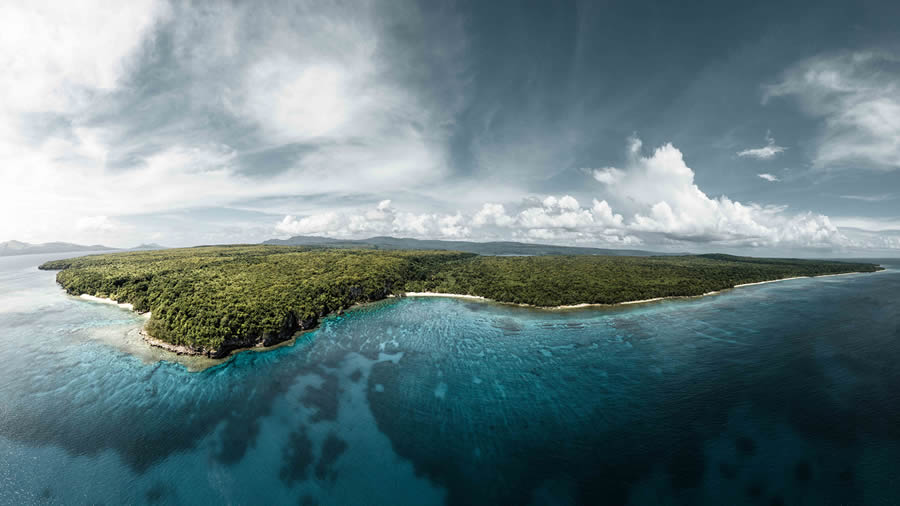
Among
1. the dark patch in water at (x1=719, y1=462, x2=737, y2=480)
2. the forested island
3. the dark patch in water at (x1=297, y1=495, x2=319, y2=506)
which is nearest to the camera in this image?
the dark patch in water at (x1=297, y1=495, x2=319, y2=506)

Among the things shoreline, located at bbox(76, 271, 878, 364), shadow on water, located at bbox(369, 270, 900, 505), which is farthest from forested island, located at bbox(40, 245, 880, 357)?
shadow on water, located at bbox(369, 270, 900, 505)

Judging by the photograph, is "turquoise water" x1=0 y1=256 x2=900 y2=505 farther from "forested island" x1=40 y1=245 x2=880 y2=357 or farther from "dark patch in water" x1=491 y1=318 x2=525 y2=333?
"forested island" x1=40 y1=245 x2=880 y2=357

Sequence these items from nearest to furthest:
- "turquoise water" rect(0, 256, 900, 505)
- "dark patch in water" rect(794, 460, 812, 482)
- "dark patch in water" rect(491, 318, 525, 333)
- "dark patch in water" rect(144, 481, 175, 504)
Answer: "dark patch in water" rect(144, 481, 175, 504), "turquoise water" rect(0, 256, 900, 505), "dark patch in water" rect(794, 460, 812, 482), "dark patch in water" rect(491, 318, 525, 333)

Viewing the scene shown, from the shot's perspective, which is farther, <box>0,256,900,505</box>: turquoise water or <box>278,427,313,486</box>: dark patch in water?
<box>278,427,313,486</box>: dark patch in water

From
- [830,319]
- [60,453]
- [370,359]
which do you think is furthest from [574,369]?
[830,319]

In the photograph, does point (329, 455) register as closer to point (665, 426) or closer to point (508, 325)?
point (665, 426)

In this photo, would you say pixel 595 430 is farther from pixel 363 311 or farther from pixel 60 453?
pixel 363 311

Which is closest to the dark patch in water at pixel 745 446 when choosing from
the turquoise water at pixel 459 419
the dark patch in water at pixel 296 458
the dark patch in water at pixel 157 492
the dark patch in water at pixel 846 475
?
the turquoise water at pixel 459 419

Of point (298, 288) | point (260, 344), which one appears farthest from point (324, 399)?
point (298, 288)

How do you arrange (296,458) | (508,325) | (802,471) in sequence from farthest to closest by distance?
(508,325) < (296,458) < (802,471)
